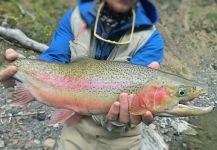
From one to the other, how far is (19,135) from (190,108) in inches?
129

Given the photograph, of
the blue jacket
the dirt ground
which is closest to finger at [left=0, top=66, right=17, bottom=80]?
the blue jacket

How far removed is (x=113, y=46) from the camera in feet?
12.4

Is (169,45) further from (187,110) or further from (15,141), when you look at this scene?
(187,110)

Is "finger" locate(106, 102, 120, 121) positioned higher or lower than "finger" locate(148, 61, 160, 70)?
lower

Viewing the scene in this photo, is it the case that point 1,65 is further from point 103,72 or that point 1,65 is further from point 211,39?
point 211,39

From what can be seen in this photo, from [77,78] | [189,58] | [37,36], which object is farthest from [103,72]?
[189,58]

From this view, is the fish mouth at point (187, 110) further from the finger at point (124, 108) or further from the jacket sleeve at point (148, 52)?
the jacket sleeve at point (148, 52)

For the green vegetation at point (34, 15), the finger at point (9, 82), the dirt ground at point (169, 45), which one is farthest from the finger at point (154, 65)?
the green vegetation at point (34, 15)

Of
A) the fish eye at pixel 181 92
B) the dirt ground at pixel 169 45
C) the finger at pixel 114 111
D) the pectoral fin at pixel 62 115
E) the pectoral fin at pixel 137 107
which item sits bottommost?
the dirt ground at pixel 169 45

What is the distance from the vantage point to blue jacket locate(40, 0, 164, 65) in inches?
147

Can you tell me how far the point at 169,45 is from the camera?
486 inches

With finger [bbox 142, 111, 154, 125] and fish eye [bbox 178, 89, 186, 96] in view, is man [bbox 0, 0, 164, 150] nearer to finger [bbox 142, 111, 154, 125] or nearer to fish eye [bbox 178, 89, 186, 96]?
finger [bbox 142, 111, 154, 125]

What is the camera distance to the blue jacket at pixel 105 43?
374 centimetres

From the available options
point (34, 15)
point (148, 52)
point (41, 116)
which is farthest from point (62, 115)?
point (34, 15)
